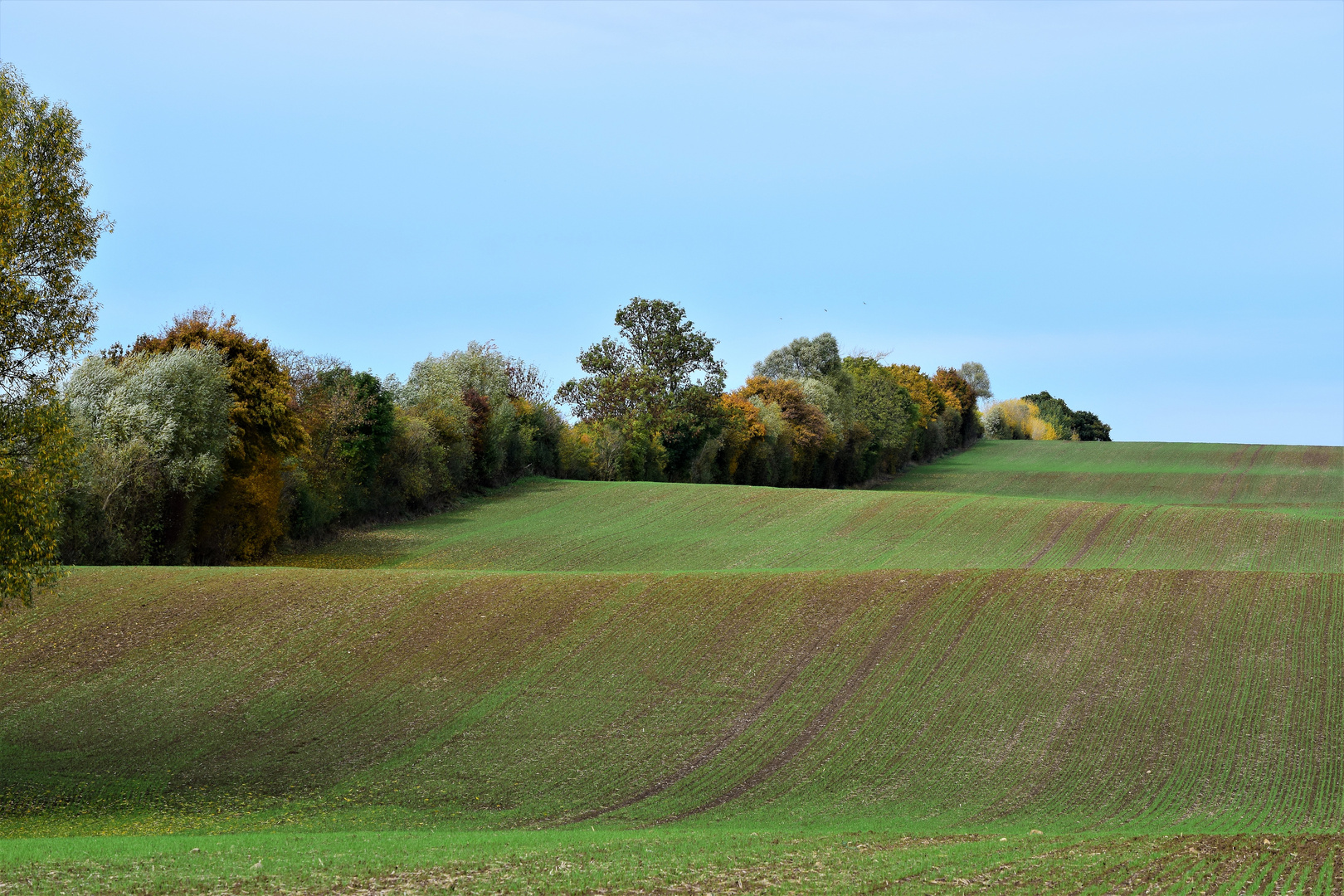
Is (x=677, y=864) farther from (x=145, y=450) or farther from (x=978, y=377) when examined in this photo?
(x=978, y=377)

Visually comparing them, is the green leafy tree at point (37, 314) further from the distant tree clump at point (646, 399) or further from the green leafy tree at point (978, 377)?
the green leafy tree at point (978, 377)

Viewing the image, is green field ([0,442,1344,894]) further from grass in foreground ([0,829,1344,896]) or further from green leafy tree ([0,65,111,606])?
green leafy tree ([0,65,111,606])

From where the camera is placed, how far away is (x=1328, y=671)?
2892 centimetres

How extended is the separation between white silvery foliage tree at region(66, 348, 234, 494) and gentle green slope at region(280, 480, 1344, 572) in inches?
266

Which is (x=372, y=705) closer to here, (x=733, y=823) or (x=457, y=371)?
(x=733, y=823)

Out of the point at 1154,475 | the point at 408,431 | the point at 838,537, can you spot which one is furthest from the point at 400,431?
the point at 1154,475

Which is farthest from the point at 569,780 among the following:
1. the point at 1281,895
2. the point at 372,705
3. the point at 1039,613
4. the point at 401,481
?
the point at 401,481

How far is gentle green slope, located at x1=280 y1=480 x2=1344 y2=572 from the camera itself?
1978 inches

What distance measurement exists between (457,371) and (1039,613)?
2044 inches

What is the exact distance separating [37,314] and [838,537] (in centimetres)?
4135

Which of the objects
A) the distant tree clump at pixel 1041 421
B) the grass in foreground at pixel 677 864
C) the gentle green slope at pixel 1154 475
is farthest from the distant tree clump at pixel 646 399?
the distant tree clump at pixel 1041 421

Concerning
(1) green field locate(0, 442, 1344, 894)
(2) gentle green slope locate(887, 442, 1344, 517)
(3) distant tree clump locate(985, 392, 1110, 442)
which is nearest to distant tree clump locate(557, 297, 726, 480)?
(2) gentle green slope locate(887, 442, 1344, 517)

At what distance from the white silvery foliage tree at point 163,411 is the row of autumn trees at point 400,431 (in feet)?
0.25

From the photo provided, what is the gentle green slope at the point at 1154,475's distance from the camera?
88188 mm
